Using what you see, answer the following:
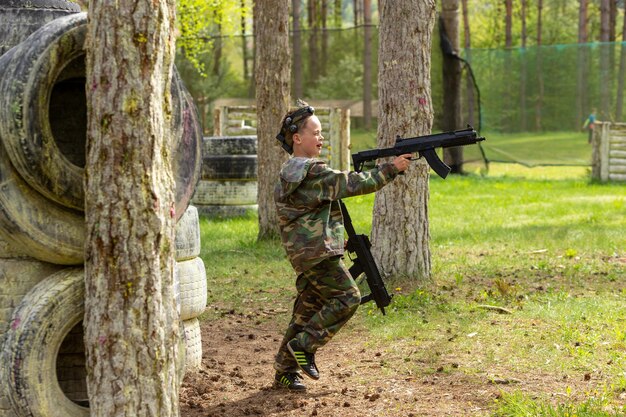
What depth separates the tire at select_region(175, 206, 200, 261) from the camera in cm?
570

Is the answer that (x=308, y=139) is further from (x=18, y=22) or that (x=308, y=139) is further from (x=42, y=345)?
(x=42, y=345)

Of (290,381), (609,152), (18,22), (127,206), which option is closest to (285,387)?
(290,381)

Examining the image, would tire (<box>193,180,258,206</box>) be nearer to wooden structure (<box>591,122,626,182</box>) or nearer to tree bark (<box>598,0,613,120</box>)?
wooden structure (<box>591,122,626,182</box>)

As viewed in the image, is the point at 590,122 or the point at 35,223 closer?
the point at 35,223

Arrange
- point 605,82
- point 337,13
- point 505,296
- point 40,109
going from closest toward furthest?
1. point 40,109
2. point 505,296
3. point 605,82
4. point 337,13

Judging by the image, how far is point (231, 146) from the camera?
14.1 meters

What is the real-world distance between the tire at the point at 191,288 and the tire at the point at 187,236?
0.21ft

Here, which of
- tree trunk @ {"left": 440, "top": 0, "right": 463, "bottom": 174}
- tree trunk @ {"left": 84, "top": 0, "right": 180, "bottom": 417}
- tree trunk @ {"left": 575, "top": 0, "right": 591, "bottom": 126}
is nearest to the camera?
tree trunk @ {"left": 84, "top": 0, "right": 180, "bottom": 417}

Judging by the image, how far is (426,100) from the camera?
8180mm

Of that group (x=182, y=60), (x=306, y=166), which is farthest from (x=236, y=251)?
(x=182, y=60)

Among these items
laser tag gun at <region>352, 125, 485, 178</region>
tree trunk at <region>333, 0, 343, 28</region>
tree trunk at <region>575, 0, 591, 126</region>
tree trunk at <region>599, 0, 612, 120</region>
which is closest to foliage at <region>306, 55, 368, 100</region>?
tree trunk at <region>575, 0, 591, 126</region>

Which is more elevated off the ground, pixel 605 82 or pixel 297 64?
pixel 297 64

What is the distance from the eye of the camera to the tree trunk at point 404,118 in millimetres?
8133

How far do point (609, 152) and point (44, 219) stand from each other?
640 inches
